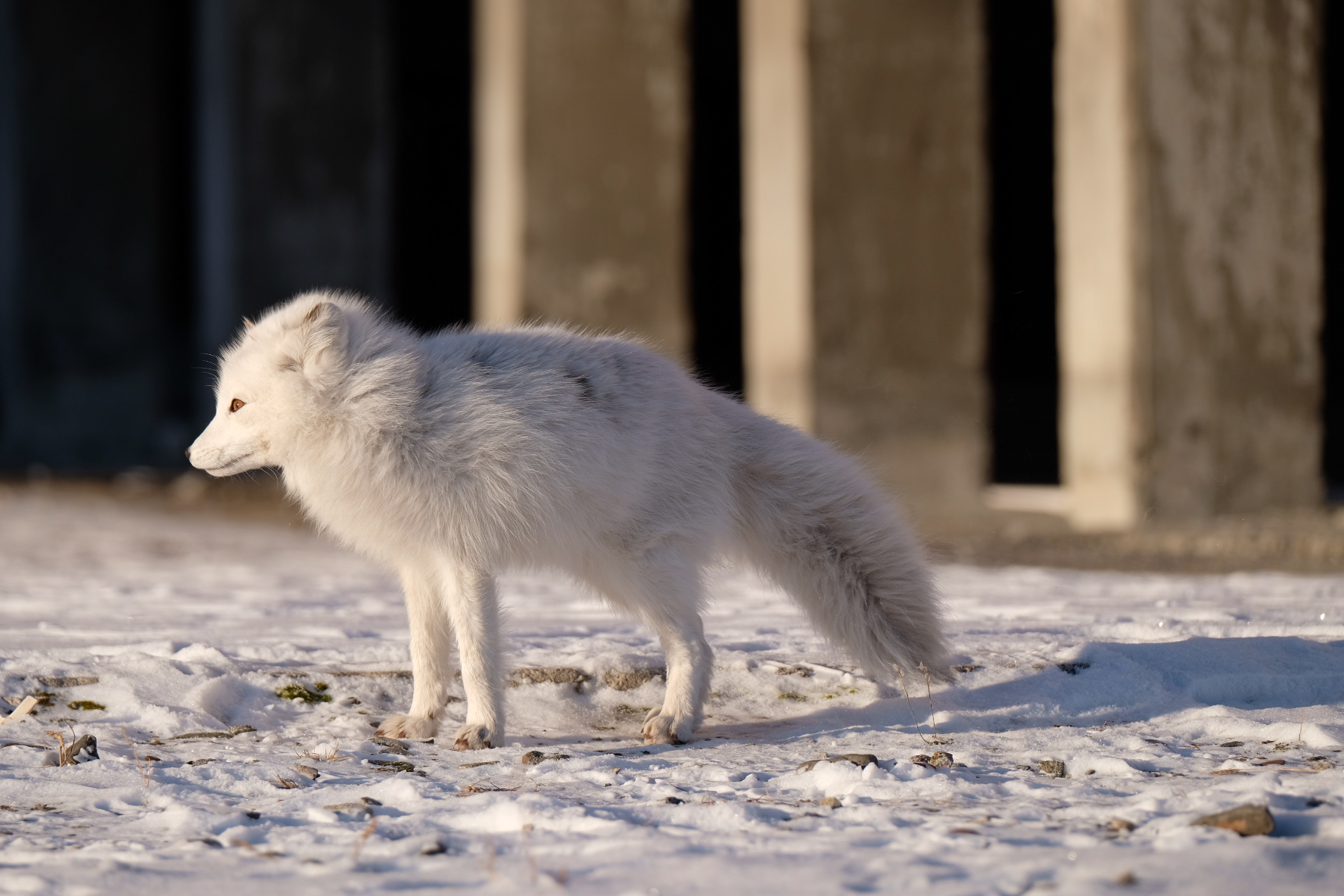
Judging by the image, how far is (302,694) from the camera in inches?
143

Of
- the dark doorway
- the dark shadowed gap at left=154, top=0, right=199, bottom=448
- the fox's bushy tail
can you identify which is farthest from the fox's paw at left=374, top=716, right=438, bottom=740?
the dark shadowed gap at left=154, top=0, right=199, bottom=448

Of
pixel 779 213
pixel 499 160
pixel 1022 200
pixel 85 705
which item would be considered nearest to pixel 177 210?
pixel 499 160

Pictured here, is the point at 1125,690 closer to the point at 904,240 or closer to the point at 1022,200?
the point at 904,240

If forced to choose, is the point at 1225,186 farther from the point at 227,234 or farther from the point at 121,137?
the point at 121,137

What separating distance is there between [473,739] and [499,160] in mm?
6803

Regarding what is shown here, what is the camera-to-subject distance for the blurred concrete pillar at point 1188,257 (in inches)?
289

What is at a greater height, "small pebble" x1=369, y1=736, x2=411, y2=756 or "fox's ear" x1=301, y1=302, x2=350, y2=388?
"fox's ear" x1=301, y1=302, x2=350, y2=388

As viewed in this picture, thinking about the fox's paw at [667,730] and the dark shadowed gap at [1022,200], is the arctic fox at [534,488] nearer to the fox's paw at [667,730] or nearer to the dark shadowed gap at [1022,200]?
the fox's paw at [667,730]

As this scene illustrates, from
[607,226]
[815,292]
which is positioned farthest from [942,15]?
[607,226]

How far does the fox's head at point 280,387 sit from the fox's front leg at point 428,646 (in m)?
0.47

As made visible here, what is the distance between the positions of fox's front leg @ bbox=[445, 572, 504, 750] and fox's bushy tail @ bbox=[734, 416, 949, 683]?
2.38 feet

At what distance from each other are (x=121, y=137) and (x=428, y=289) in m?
4.06

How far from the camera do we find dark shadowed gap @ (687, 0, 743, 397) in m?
13.2

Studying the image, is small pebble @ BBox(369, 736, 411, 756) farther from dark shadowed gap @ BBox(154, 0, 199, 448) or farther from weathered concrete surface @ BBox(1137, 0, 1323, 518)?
dark shadowed gap @ BBox(154, 0, 199, 448)
